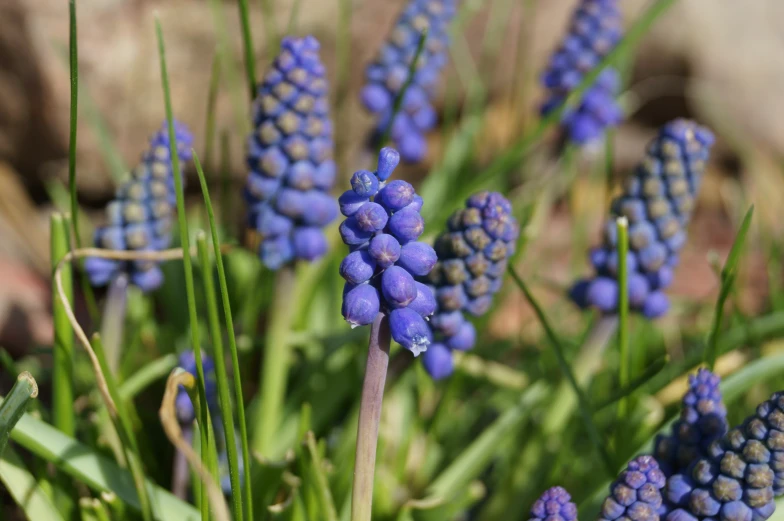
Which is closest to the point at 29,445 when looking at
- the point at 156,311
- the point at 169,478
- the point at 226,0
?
the point at 169,478

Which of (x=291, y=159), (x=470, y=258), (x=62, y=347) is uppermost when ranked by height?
(x=291, y=159)

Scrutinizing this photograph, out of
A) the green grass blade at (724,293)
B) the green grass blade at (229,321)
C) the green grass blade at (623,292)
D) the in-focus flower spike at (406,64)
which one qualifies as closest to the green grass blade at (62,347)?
the green grass blade at (229,321)

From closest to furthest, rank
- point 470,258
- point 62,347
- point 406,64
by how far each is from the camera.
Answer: point 470,258
point 62,347
point 406,64

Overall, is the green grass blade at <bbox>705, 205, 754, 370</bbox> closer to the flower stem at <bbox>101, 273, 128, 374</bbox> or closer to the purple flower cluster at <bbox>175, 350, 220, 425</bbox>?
the purple flower cluster at <bbox>175, 350, 220, 425</bbox>

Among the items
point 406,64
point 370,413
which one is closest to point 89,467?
point 370,413

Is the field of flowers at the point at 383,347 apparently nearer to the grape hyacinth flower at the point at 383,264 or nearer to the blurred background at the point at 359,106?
the grape hyacinth flower at the point at 383,264

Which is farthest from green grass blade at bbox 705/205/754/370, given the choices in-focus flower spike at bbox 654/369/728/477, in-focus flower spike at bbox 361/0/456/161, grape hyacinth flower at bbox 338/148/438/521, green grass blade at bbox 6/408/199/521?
green grass blade at bbox 6/408/199/521

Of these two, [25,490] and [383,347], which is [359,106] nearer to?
[25,490]
